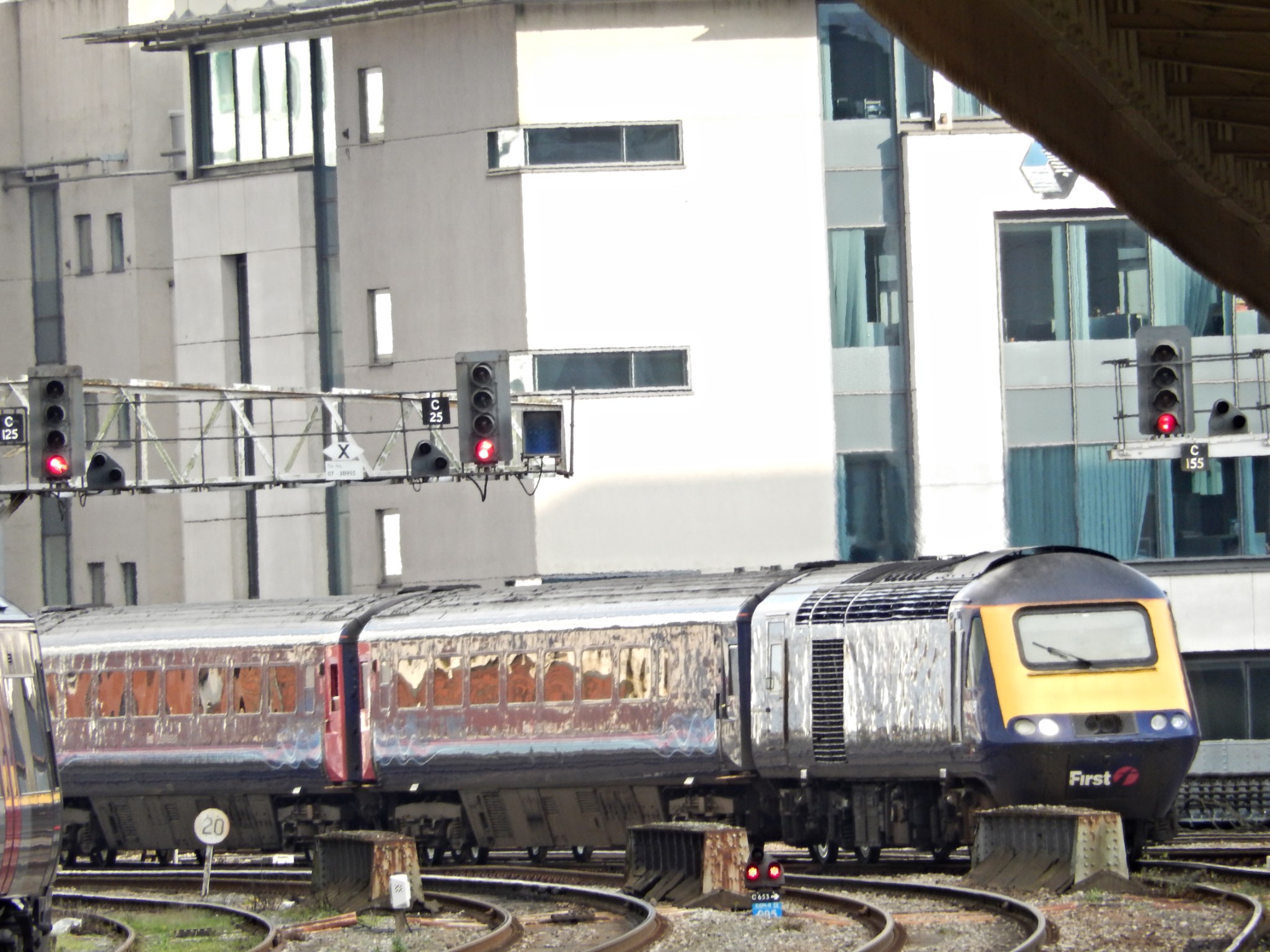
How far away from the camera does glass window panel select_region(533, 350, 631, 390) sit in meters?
36.0

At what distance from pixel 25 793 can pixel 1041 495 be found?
82.1ft

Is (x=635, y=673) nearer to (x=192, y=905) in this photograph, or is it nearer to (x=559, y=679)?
(x=559, y=679)

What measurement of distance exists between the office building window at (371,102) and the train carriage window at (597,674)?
16807 mm

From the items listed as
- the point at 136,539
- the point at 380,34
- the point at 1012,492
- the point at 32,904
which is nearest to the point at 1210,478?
the point at 1012,492

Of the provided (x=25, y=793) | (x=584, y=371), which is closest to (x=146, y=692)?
(x=584, y=371)

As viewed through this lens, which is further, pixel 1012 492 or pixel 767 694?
pixel 1012 492

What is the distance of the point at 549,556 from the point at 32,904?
21.7 metres

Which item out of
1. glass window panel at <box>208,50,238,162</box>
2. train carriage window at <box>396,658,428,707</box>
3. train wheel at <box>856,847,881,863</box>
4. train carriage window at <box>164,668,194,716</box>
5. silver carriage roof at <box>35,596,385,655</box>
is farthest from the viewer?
glass window panel at <box>208,50,238,162</box>

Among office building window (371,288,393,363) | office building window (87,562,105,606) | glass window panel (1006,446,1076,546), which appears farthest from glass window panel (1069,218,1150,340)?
office building window (87,562,105,606)

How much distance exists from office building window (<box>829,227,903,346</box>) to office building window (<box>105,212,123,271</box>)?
16228 millimetres

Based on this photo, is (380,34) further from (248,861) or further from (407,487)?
(248,861)

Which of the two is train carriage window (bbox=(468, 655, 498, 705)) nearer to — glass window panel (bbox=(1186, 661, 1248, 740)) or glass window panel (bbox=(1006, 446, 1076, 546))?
glass window panel (bbox=(1006, 446, 1076, 546))

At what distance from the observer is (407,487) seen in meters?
37.8

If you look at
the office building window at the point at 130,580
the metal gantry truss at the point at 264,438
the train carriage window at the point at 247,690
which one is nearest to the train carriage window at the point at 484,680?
the metal gantry truss at the point at 264,438
